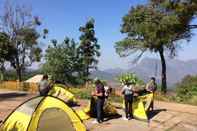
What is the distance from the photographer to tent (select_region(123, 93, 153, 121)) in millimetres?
16422

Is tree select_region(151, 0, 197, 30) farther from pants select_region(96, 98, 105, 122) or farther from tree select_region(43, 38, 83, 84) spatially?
pants select_region(96, 98, 105, 122)

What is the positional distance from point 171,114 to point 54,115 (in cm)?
686

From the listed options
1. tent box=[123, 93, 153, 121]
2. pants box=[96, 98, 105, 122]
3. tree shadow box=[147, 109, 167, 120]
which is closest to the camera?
pants box=[96, 98, 105, 122]

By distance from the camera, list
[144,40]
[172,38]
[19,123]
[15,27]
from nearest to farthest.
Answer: [19,123] < [172,38] < [144,40] < [15,27]

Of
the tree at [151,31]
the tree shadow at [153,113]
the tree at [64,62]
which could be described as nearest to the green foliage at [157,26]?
the tree at [151,31]

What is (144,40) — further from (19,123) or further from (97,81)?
(19,123)

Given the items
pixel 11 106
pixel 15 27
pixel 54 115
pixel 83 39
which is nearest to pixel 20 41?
pixel 15 27

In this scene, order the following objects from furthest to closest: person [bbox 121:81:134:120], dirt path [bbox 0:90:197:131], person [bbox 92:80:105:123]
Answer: person [bbox 121:81:134:120]
person [bbox 92:80:105:123]
dirt path [bbox 0:90:197:131]

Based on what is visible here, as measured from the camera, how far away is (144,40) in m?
41.0

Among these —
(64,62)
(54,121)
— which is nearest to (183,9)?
(64,62)

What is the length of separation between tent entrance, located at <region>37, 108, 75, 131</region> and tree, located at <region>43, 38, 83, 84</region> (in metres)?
34.1

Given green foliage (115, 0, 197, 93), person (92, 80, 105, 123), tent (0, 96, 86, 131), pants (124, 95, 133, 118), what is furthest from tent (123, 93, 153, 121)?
green foliage (115, 0, 197, 93)

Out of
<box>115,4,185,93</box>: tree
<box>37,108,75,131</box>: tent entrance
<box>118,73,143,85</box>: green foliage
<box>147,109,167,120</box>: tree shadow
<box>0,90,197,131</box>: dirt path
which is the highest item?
<box>115,4,185,93</box>: tree

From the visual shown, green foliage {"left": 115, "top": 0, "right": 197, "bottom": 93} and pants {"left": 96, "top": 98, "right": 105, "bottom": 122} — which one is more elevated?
green foliage {"left": 115, "top": 0, "right": 197, "bottom": 93}
